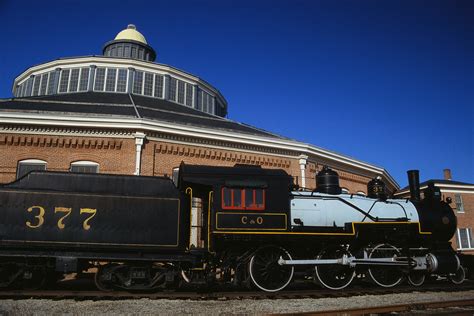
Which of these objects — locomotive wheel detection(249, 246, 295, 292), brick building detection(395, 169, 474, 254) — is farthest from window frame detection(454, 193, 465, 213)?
locomotive wheel detection(249, 246, 295, 292)

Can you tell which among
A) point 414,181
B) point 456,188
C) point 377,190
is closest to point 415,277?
point 377,190

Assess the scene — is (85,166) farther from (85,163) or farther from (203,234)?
(203,234)

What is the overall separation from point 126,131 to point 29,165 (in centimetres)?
400

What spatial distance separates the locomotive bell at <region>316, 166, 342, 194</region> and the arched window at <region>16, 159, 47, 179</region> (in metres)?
10.8

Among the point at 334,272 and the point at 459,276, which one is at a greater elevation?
the point at 334,272

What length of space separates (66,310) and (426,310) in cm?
671

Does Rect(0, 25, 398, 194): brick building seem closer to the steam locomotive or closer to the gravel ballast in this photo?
the steam locomotive

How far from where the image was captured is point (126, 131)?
1464 centimetres

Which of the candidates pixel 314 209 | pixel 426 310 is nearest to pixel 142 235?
pixel 314 209

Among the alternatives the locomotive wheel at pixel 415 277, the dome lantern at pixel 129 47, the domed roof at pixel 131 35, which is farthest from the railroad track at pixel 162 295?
the domed roof at pixel 131 35

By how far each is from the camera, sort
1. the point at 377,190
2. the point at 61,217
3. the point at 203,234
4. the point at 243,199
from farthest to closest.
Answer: the point at 377,190
the point at 203,234
the point at 243,199
the point at 61,217

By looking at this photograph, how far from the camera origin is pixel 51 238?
791 centimetres

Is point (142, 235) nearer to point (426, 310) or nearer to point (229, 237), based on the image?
point (229, 237)

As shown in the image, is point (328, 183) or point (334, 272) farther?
point (328, 183)
